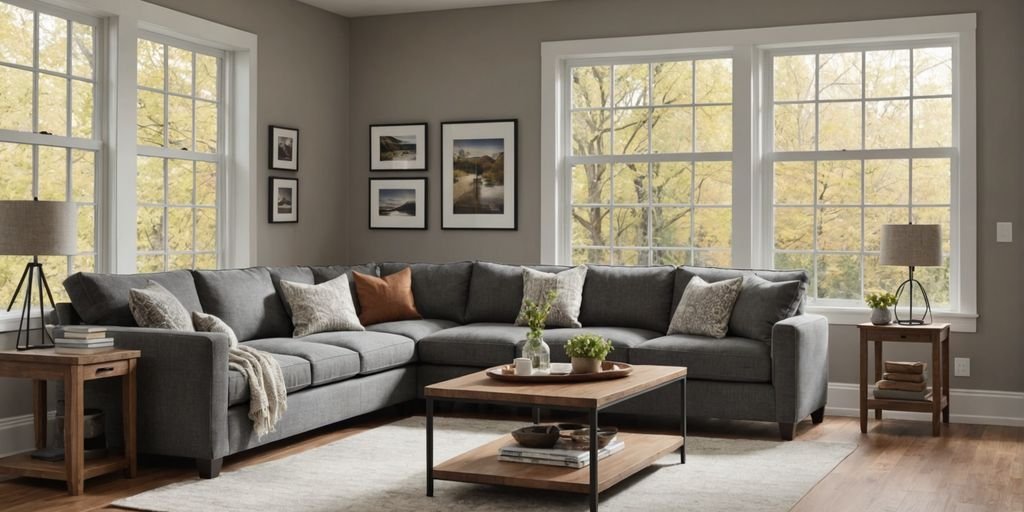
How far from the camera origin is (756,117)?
6.83 metres

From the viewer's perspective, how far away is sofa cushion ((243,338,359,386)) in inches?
211

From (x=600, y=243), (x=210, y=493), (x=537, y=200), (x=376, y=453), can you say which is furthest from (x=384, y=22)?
(x=210, y=493)

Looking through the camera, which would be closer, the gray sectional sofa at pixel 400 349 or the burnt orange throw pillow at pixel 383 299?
the gray sectional sofa at pixel 400 349

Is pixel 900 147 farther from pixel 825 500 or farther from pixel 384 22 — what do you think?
pixel 384 22

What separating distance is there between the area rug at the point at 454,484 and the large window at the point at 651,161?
191 centimetres

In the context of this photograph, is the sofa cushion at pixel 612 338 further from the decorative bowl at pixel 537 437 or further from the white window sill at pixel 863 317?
the decorative bowl at pixel 537 437

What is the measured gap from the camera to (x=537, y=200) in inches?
291

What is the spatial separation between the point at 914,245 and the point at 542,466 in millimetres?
2769

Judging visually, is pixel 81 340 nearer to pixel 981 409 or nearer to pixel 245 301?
pixel 245 301

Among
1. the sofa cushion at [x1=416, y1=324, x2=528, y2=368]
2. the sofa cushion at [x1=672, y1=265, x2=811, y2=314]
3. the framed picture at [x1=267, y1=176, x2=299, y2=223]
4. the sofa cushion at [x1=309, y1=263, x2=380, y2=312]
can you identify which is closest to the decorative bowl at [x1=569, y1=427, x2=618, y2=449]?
the sofa cushion at [x1=416, y1=324, x2=528, y2=368]

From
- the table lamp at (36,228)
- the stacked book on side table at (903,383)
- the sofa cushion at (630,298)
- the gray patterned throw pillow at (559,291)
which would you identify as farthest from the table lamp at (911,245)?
the table lamp at (36,228)

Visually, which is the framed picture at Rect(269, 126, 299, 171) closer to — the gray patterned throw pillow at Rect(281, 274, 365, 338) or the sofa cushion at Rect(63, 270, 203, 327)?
the gray patterned throw pillow at Rect(281, 274, 365, 338)

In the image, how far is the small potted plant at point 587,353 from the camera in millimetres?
4621

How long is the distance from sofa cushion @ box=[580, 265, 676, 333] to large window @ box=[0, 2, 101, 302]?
9.54ft
